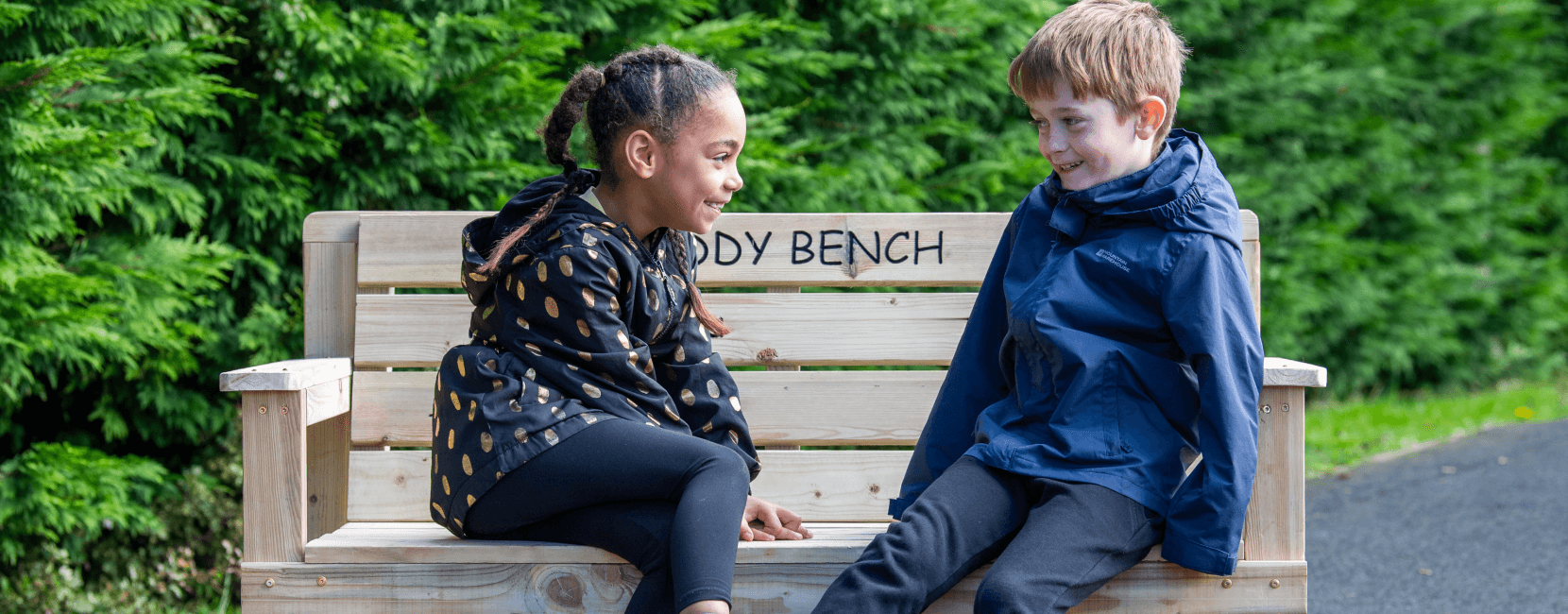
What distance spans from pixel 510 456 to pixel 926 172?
107 inches

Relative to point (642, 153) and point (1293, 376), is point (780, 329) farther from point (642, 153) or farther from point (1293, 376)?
point (1293, 376)

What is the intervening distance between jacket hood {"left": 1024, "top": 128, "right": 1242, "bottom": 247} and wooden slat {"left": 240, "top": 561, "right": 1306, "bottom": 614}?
53cm

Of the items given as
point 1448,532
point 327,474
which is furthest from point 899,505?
point 1448,532

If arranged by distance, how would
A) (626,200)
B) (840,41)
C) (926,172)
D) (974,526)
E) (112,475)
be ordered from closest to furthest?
(974,526) → (626,200) → (112,475) → (840,41) → (926,172)

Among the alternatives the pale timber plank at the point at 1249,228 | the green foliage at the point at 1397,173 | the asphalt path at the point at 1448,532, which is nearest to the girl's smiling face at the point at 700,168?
the pale timber plank at the point at 1249,228

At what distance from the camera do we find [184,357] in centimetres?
300

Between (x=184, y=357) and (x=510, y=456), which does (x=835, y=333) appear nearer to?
(x=510, y=456)

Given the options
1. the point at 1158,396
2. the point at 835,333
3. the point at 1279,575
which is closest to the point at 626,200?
the point at 835,333

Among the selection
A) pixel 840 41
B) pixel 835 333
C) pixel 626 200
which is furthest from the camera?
pixel 840 41

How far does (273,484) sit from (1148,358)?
A: 141 cm

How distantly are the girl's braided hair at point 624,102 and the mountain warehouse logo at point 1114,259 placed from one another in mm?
690

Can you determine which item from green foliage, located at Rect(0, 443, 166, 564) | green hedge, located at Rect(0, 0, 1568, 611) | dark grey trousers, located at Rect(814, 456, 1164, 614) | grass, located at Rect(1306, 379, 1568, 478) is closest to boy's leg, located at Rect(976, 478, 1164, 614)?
dark grey trousers, located at Rect(814, 456, 1164, 614)

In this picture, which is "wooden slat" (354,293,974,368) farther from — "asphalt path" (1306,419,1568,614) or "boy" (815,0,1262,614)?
"asphalt path" (1306,419,1568,614)

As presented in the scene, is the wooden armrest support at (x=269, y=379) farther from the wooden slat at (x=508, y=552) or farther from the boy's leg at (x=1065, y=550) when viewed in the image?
the boy's leg at (x=1065, y=550)
